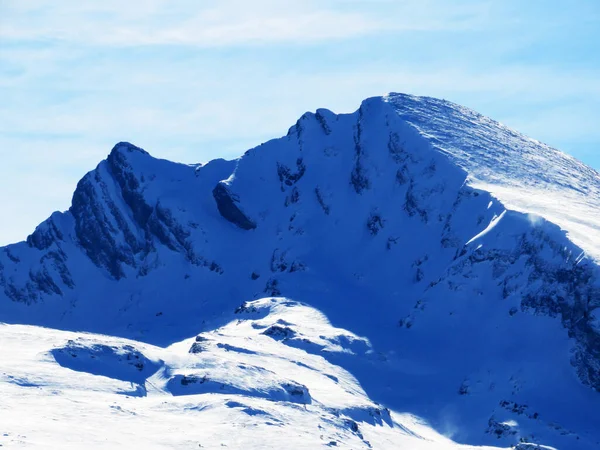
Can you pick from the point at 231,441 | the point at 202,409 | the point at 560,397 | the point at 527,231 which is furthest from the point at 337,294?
the point at 231,441

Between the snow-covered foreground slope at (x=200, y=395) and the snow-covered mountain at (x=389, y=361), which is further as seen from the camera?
the snow-covered mountain at (x=389, y=361)

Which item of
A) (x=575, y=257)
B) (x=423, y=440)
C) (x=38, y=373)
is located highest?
(x=575, y=257)

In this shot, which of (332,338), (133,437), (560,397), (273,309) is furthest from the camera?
(273,309)

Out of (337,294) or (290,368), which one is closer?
(290,368)

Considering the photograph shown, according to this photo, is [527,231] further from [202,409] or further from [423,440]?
[202,409]

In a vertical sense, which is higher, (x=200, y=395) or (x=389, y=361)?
(x=389, y=361)

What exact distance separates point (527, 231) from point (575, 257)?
→ 13369 mm

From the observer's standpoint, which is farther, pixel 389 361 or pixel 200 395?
pixel 389 361

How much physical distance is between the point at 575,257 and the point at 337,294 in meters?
50.4

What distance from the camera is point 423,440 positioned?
5418 inches

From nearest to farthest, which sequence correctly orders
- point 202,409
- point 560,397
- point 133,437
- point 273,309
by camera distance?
point 133,437 → point 202,409 → point 560,397 → point 273,309

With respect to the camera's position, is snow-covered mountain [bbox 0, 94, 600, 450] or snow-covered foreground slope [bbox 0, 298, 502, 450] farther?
snow-covered mountain [bbox 0, 94, 600, 450]

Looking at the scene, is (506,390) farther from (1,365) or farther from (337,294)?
(1,365)

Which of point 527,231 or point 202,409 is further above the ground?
point 527,231
